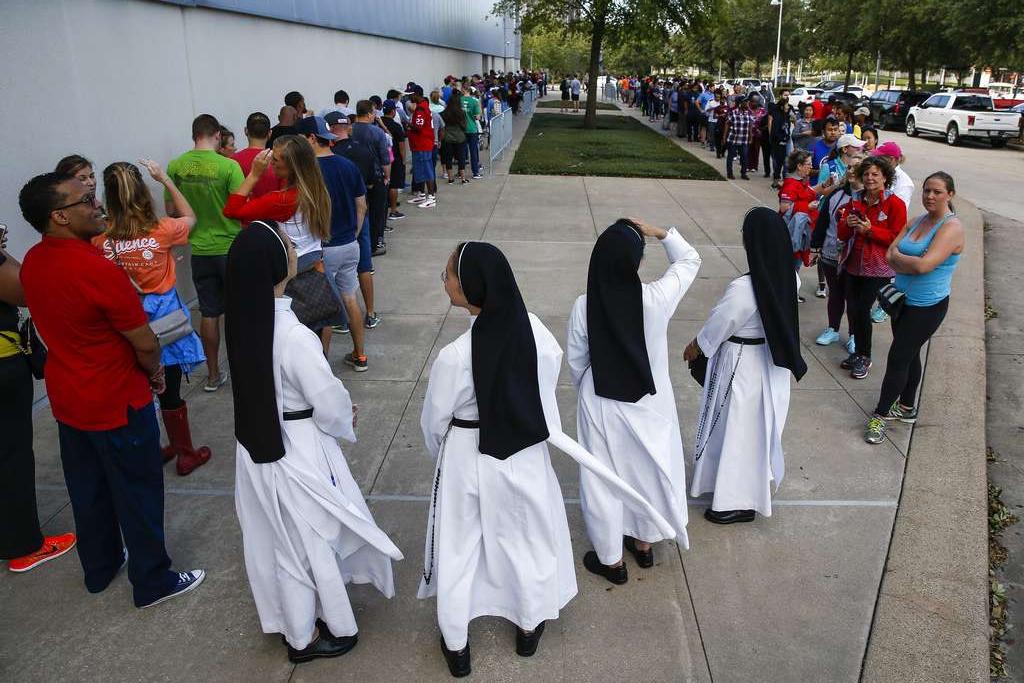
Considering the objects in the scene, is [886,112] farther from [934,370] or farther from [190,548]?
[190,548]

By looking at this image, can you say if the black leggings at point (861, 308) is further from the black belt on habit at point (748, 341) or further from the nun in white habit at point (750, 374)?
the black belt on habit at point (748, 341)

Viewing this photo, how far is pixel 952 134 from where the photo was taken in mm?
24172

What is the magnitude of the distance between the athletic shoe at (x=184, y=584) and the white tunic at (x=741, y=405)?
2.59 meters

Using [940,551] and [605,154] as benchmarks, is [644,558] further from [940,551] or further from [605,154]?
[605,154]

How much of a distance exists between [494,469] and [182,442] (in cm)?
252

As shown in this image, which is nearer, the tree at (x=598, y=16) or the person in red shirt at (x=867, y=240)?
the person in red shirt at (x=867, y=240)

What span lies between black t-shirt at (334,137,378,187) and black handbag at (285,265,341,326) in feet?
7.22

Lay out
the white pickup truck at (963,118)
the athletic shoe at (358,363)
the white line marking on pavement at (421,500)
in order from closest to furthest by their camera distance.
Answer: the white line marking on pavement at (421,500) < the athletic shoe at (358,363) < the white pickup truck at (963,118)

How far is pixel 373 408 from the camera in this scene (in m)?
5.37

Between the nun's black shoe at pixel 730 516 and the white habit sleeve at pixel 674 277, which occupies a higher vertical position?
the white habit sleeve at pixel 674 277

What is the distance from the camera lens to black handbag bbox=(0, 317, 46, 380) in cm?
335

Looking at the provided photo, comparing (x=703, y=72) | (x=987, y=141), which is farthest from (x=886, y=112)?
(x=703, y=72)

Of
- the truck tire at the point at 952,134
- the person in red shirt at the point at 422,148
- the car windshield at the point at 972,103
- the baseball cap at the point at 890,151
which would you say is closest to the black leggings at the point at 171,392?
the baseball cap at the point at 890,151

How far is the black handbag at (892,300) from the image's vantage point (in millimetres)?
4852
